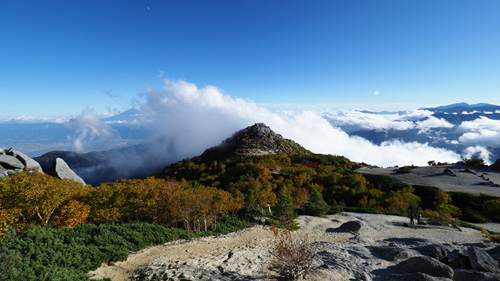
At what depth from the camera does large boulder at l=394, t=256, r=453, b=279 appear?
10.6 m

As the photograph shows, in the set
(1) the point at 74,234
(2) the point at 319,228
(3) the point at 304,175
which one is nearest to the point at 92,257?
(1) the point at 74,234

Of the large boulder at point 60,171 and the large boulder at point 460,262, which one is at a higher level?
the large boulder at point 60,171

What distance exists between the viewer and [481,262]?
1150 cm

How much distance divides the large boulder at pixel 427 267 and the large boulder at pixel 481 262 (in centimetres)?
221

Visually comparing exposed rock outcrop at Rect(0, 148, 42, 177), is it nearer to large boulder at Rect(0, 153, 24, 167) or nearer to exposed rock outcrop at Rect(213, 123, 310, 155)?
large boulder at Rect(0, 153, 24, 167)

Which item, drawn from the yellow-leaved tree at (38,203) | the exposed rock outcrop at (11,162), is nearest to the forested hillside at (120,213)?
the yellow-leaved tree at (38,203)

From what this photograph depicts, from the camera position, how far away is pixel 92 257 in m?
12.9

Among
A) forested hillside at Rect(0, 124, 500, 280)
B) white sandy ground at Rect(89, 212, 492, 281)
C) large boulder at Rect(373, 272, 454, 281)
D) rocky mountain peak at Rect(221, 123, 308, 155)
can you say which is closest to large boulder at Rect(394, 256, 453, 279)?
large boulder at Rect(373, 272, 454, 281)

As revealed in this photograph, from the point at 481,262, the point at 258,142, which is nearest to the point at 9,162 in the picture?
the point at 481,262

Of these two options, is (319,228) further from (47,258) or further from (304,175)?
(304,175)

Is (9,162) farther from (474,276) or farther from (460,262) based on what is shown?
(460,262)

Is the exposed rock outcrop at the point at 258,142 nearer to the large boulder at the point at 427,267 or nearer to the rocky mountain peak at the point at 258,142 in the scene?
the rocky mountain peak at the point at 258,142

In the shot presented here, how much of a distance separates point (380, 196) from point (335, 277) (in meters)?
46.1

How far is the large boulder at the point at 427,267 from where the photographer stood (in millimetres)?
10617
